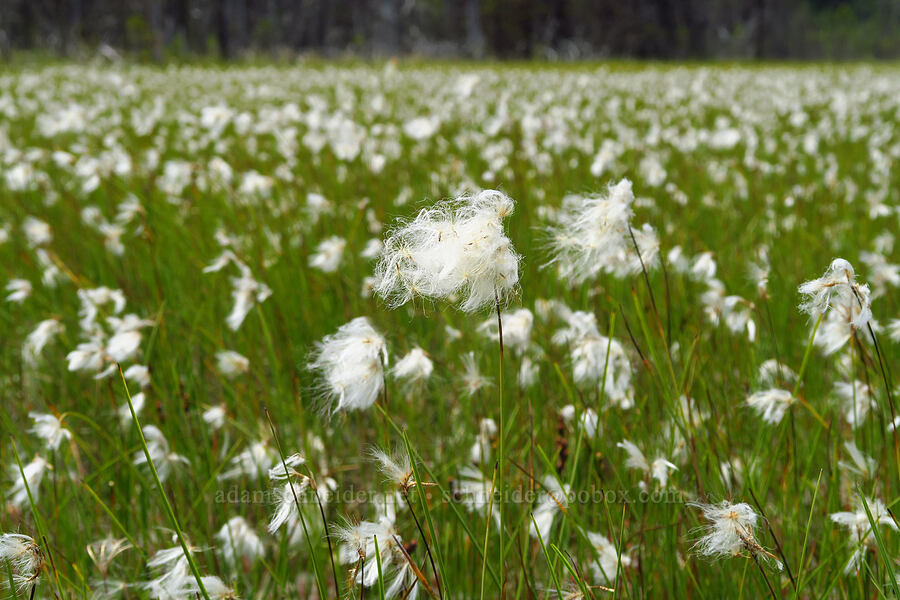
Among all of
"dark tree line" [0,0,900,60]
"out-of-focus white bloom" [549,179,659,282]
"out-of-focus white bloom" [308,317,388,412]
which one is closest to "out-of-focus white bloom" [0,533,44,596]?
"out-of-focus white bloom" [308,317,388,412]

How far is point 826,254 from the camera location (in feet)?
12.0

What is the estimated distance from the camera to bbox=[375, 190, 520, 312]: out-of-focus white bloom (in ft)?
3.50

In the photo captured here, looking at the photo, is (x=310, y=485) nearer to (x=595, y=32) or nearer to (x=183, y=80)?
(x=183, y=80)

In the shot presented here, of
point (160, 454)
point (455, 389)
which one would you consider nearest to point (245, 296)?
point (160, 454)

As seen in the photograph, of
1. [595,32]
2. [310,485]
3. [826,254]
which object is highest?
[595,32]

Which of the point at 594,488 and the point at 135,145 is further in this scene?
the point at 135,145

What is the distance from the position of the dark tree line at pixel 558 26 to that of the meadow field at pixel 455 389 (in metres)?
44.2

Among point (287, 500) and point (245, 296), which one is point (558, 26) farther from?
point (287, 500)

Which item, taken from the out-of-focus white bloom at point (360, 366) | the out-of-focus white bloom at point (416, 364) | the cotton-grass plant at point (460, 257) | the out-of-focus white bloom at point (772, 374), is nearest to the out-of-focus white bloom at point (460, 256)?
the cotton-grass plant at point (460, 257)

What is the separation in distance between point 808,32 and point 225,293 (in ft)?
219

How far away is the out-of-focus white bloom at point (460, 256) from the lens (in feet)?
3.50

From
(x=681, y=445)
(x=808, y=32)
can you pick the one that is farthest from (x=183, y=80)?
(x=808, y=32)

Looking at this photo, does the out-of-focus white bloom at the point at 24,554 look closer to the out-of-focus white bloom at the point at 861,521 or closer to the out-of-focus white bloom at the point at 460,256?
the out-of-focus white bloom at the point at 460,256

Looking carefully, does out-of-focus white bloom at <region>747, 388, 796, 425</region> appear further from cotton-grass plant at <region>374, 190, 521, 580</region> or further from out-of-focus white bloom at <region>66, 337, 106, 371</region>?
out-of-focus white bloom at <region>66, 337, 106, 371</region>
